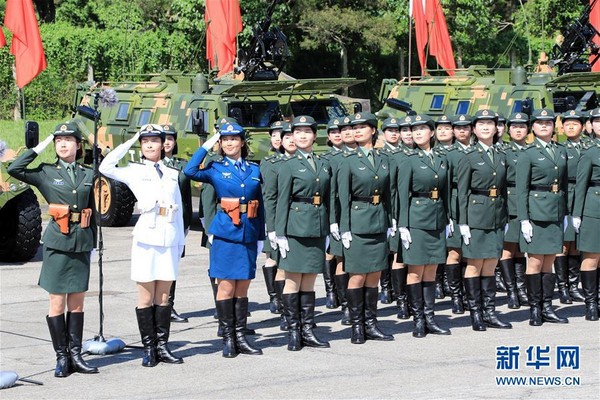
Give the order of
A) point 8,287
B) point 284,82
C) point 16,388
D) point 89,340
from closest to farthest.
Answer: point 16,388 < point 89,340 < point 8,287 < point 284,82

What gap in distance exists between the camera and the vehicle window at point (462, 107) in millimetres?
21577

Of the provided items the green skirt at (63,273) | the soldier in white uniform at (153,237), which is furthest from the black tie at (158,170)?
the green skirt at (63,273)

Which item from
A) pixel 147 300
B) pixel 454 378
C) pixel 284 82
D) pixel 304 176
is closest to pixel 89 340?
pixel 147 300

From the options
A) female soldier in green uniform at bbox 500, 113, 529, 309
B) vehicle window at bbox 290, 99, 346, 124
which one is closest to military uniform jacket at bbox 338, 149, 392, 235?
female soldier in green uniform at bbox 500, 113, 529, 309

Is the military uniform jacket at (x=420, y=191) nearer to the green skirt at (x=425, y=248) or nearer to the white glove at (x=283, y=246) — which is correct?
the green skirt at (x=425, y=248)

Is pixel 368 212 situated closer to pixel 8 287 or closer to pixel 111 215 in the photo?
pixel 8 287

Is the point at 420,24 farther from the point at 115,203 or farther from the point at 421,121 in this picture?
the point at 421,121

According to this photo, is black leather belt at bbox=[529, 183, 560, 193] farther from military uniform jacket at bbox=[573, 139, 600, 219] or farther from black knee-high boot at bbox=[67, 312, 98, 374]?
black knee-high boot at bbox=[67, 312, 98, 374]

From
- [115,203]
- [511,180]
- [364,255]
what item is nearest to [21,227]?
[115,203]

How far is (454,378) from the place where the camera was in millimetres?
9750

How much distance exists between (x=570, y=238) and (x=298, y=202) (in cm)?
347

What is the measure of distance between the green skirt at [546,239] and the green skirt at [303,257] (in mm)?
2184

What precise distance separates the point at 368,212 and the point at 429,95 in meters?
11.4

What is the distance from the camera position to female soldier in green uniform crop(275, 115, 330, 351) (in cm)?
1102
